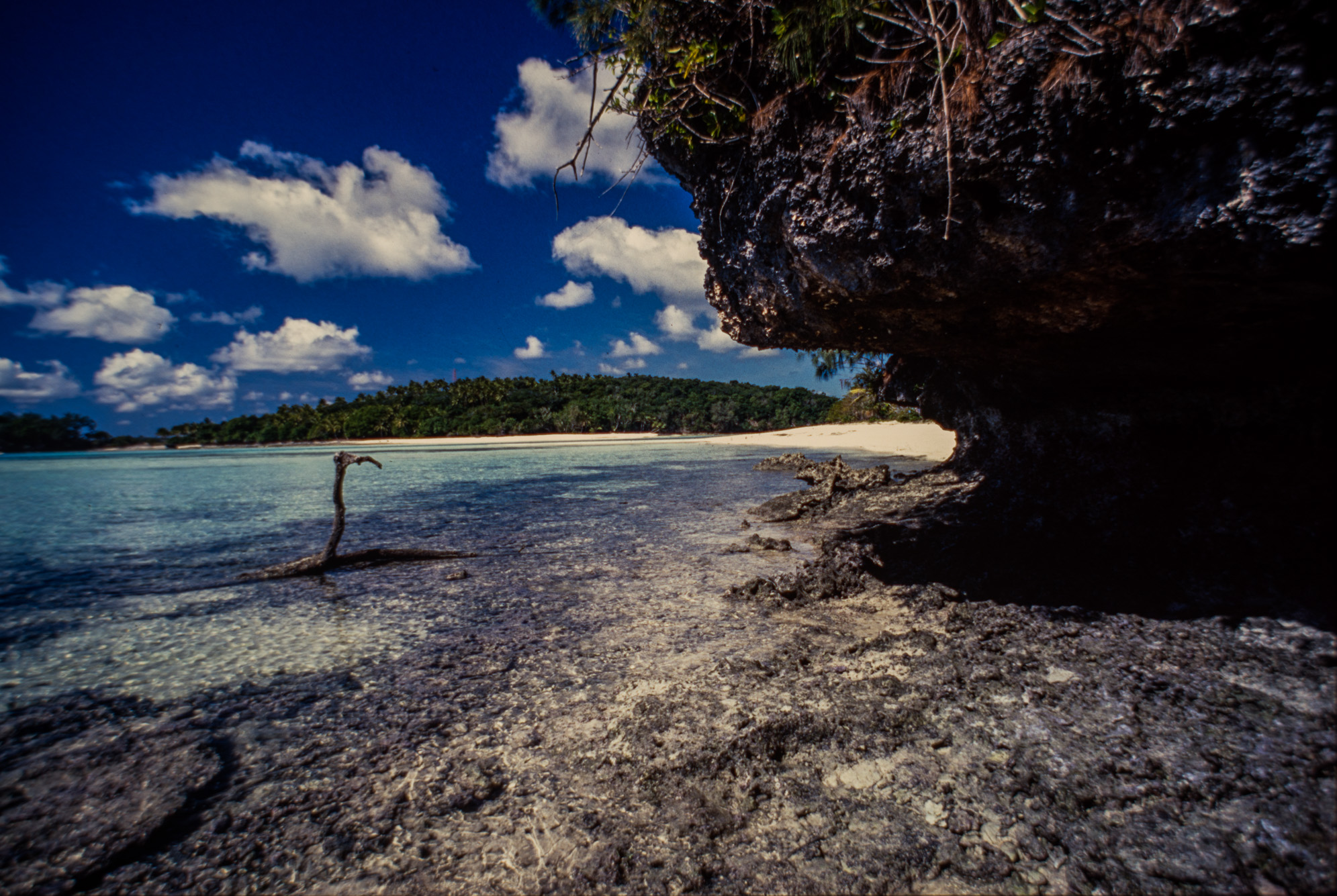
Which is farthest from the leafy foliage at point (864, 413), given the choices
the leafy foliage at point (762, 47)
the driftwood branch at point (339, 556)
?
the driftwood branch at point (339, 556)

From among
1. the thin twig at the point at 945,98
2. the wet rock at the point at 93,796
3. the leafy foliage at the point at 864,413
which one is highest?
the thin twig at the point at 945,98

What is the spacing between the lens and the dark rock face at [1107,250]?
8.91ft

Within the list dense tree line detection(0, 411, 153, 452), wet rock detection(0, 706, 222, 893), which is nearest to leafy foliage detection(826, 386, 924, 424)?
wet rock detection(0, 706, 222, 893)

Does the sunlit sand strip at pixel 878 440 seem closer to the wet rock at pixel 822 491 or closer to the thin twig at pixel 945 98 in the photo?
the wet rock at pixel 822 491

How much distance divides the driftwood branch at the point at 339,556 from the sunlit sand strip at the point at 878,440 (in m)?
18.5

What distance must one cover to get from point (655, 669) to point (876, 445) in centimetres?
2959

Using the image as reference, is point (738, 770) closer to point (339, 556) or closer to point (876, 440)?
point (339, 556)

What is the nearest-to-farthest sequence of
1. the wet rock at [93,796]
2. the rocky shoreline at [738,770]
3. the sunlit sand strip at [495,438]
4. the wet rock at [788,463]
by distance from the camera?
1. the rocky shoreline at [738,770]
2. the wet rock at [93,796]
3. the wet rock at [788,463]
4. the sunlit sand strip at [495,438]

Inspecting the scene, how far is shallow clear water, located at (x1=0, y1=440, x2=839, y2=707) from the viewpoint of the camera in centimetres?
496

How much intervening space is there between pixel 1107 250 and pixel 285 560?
38.5ft

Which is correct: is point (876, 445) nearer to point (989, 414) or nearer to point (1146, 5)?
point (989, 414)

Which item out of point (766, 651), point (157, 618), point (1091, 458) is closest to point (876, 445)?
point (1091, 458)

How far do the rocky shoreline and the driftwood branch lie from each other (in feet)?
12.6

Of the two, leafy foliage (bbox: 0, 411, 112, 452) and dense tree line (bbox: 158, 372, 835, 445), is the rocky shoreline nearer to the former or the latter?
dense tree line (bbox: 158, 372, 835, 445)
